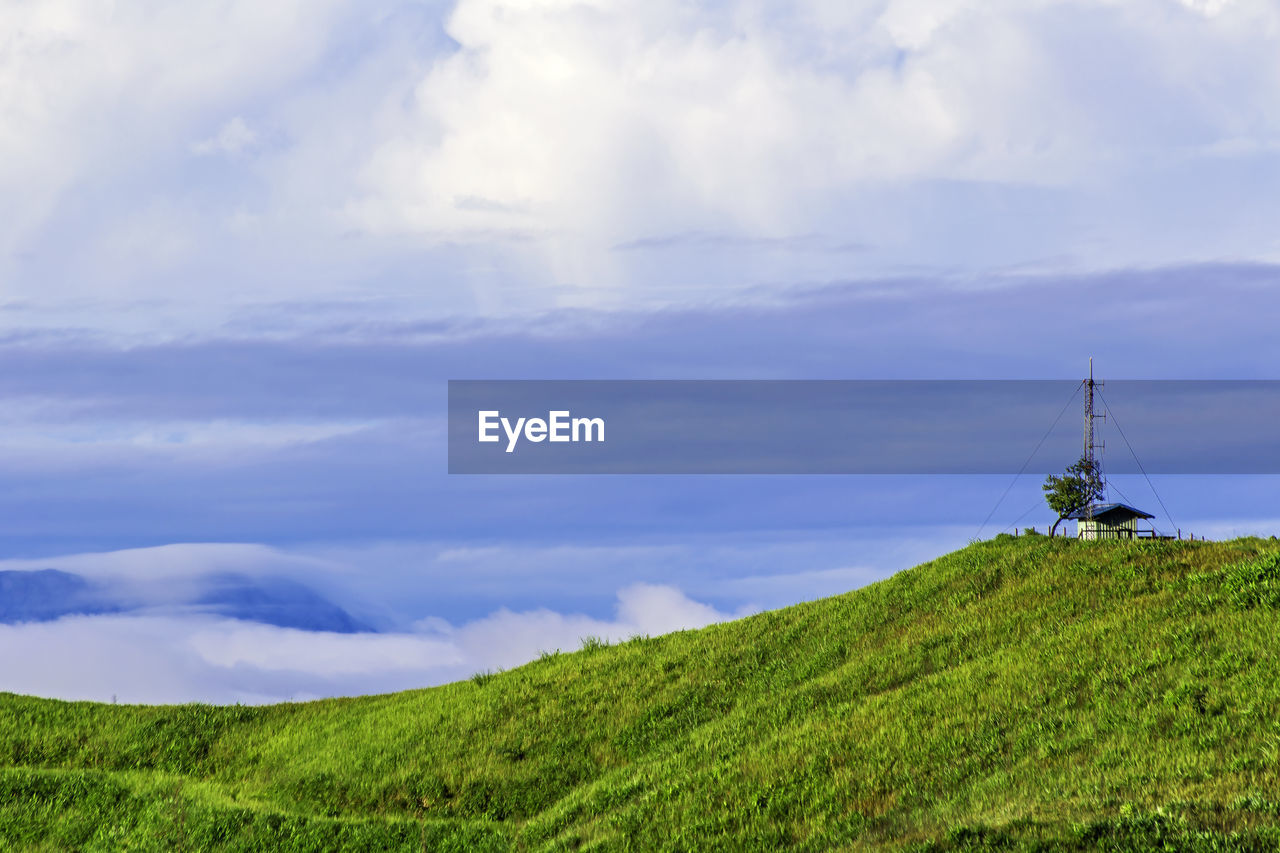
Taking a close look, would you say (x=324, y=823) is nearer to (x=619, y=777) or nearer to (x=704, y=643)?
(x=619, y=777)

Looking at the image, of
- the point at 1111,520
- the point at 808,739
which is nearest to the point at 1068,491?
the point at 1111,520

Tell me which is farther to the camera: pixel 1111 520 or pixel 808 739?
pixel 1111 520

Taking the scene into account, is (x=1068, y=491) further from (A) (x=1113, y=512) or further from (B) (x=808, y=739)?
(B) (x=808, y=739)

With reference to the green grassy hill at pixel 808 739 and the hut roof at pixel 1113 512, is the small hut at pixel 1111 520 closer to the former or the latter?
the hut roof at pixel 1113 512

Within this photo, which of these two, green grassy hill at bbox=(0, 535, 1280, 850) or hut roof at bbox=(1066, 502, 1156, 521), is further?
hut roof at bbox=(1066, 502, 1156, 521)

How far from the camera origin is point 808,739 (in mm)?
24016

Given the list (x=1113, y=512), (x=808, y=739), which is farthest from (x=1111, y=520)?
(x=808, y=739)

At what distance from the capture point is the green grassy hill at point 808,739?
1861 centimetres

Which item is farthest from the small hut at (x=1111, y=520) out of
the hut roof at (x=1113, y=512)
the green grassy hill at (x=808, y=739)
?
the green grassy hill at (x=808, y=739)

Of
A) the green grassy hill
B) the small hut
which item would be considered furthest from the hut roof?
the green grassy hill

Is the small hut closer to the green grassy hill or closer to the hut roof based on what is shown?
the hut roof

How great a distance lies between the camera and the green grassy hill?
733 inches

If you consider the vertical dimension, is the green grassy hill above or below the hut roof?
below

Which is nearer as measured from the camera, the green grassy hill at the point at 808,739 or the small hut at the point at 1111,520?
the green grassy hill at the point at 808,739
